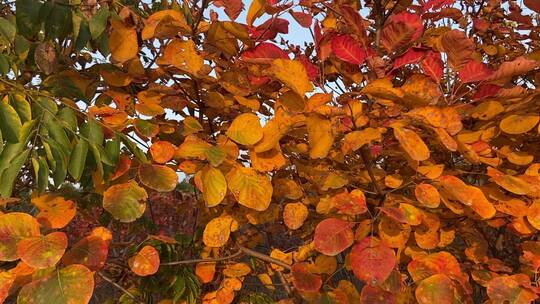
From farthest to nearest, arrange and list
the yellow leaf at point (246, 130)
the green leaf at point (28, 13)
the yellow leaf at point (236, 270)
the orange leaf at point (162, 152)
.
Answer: the yellow leaf at point (236, 270) < the green leaf at point (28, 13) < the orange leaf at point (162, 152) < the yellow leaf at point (246, 130)

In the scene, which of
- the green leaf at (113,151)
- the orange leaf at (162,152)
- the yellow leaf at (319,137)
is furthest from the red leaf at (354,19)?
the green leaf at (113,151)

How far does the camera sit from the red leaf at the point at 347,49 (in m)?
1.13

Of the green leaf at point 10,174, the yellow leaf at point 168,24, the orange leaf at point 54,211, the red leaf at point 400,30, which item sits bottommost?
the orange leaf at point 54,211

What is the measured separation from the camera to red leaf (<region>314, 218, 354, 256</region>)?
1.08 metres

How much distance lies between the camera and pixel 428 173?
1.18 meters

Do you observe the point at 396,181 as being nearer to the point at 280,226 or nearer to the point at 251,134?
the point at 251,134

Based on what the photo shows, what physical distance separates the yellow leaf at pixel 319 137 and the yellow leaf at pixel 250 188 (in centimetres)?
15

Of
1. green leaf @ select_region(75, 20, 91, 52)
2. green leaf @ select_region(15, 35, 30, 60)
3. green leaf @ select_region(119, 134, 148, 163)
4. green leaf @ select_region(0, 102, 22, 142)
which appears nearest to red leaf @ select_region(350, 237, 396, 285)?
green leaf @ select_region(119, 134, 148, 163)

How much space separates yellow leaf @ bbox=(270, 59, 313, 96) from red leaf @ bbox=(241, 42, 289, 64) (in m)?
0.16

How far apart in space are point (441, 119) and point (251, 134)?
40 centimetres

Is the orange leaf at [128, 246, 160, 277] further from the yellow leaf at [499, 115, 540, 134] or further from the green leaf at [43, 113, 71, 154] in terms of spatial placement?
the yellow leaf at [499, 115, 540, 134]

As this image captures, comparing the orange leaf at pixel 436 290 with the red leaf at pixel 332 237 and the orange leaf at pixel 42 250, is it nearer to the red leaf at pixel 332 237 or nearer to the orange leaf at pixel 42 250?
the red leaf at pixel 332 237

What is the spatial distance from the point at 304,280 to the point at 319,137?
407 millimetres

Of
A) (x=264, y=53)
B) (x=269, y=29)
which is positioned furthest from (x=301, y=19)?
(x=264, y=53)
